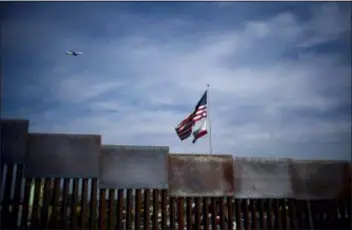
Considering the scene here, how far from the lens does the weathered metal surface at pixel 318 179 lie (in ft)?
29.9

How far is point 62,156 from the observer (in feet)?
25.6

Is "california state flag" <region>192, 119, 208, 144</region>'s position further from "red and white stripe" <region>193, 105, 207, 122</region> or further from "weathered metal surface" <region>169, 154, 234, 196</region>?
A: "weathered metal surface" <region>169, 154, 234, 196</region>

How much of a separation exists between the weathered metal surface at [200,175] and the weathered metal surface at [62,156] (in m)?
2.29

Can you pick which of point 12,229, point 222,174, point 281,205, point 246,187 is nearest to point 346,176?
point 281,205

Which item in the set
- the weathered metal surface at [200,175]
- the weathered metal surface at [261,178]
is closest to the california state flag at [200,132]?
the weathered metal surface at [200,175]

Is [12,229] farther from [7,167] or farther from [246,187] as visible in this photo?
[246,187]

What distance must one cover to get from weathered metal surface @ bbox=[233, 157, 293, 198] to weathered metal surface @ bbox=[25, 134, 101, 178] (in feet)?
14.2

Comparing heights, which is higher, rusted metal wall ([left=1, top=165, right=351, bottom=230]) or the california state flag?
the california state flag

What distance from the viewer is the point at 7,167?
749 cm

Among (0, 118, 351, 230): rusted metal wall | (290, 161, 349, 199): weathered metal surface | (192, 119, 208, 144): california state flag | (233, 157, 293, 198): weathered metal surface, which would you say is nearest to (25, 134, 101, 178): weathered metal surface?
(0, 118, 351, 230): rusted metal wall

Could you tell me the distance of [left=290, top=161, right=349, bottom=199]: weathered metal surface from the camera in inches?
359

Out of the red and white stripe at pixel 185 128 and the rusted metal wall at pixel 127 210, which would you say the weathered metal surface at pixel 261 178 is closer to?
the rusted metal wall at pixel 127 210

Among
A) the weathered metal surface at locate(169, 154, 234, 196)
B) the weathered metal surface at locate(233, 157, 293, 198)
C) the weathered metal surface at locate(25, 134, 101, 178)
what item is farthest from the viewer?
the weathered metal surface at locate(233, 157, 293, 198)

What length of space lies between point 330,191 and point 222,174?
12.6 feet
